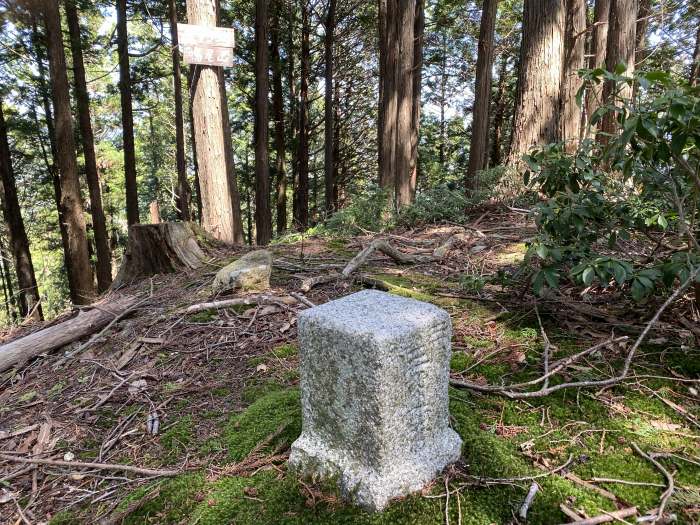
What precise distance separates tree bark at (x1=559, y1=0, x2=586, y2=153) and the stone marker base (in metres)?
5.78

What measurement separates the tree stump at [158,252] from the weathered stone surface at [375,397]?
12.0 ft

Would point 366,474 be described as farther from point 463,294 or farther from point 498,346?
point 463,294

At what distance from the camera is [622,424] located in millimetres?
1922

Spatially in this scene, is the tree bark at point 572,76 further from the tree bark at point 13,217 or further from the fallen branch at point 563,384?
the tree bark at point 13,217

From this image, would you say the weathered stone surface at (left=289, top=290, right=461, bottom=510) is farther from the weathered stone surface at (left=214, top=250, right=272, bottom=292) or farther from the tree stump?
the tree stump

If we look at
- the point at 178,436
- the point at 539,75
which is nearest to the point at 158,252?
the point at 178,436

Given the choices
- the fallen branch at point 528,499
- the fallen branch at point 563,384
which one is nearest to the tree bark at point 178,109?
the fallen branch at point 563,384

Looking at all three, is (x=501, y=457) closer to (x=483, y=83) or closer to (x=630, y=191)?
(x=630, y=191)

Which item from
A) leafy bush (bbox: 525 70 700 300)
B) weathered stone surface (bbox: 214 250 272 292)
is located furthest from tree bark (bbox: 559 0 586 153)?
weathered stone surface (bbox: 214 250 272 292)

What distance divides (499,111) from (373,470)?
21.6 meters

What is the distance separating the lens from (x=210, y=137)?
5.87 m

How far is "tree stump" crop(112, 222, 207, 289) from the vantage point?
16.2 ft

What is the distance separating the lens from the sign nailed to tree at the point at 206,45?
5.33 meters

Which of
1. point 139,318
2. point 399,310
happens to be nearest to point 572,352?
point 399,310
